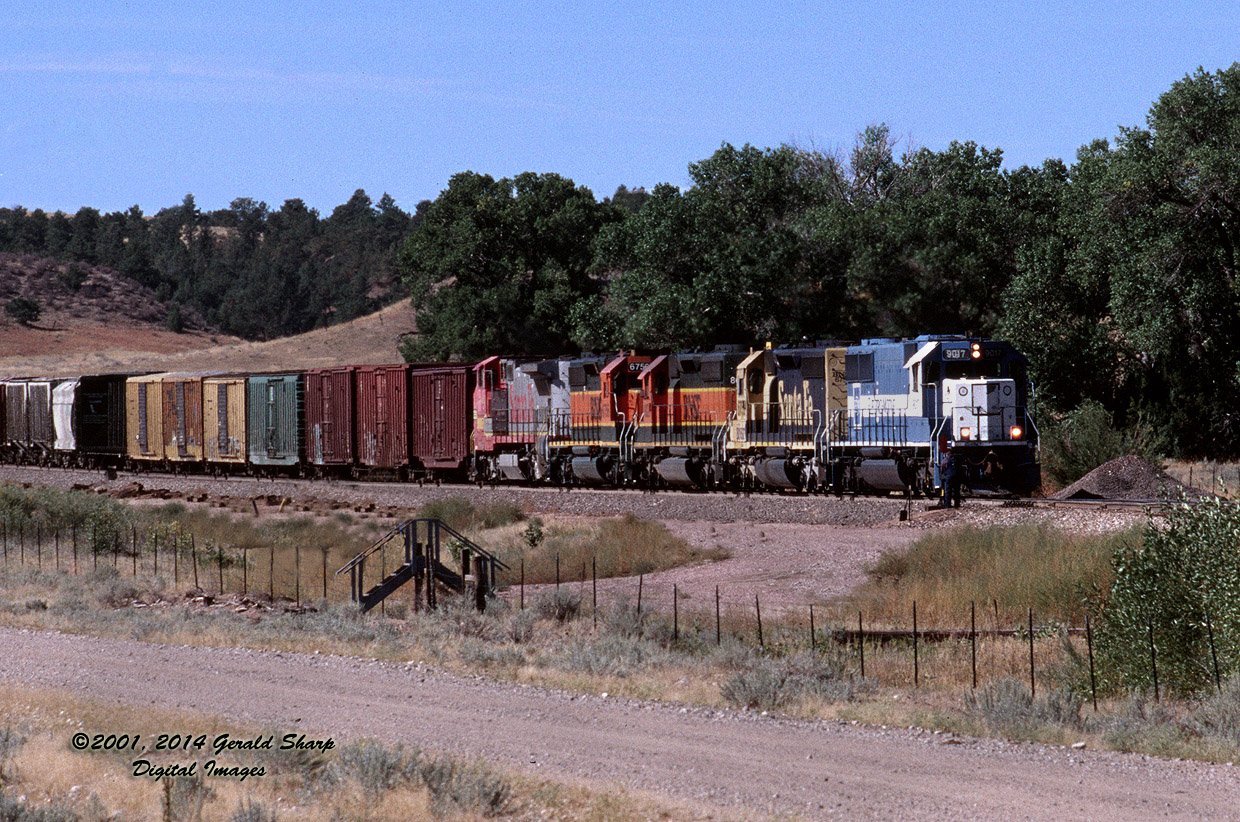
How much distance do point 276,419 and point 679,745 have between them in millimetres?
35649

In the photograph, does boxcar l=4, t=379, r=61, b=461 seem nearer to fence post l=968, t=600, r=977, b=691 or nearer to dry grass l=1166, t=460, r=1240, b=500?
dry grass l=1166, t=460, r=1240, b=500

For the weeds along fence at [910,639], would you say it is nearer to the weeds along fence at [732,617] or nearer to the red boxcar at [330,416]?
the weeds along fence at [732,617]

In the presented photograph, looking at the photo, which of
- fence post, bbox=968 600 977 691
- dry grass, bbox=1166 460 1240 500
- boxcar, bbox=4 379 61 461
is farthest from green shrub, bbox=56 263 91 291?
fence post, bbox=968 600 977 691

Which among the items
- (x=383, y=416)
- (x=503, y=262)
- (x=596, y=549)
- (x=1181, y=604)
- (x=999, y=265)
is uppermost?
(x=503, y=262)

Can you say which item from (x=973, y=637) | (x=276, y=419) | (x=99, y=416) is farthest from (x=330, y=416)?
(x=973, y=637)

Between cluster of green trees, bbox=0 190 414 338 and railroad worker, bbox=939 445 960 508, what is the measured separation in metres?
111

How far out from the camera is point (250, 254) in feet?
524

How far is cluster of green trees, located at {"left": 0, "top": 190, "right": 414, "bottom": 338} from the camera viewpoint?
138 metres

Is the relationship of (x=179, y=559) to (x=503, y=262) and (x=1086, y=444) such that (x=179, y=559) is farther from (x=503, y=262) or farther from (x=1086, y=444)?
(x=503, y=262)

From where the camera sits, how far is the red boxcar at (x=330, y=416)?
41.7m

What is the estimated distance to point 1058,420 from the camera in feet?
128

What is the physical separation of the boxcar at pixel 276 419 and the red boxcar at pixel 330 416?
0.30m

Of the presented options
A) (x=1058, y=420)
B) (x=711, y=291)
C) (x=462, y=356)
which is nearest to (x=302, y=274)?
(x=462, y=356)

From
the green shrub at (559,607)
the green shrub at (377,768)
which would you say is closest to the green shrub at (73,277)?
the green shrub at (559,607)
